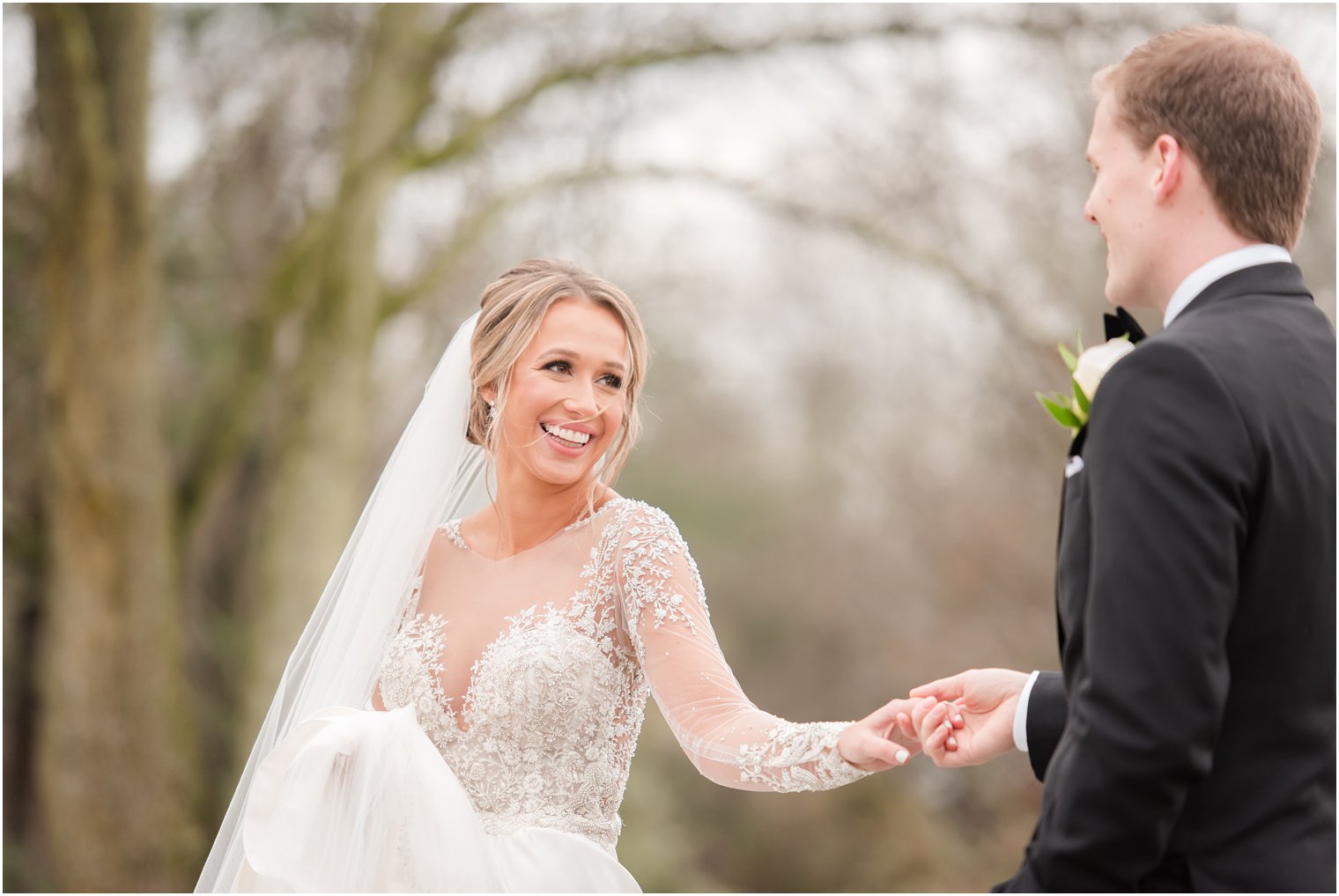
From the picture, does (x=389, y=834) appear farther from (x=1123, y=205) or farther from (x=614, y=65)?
(x=614, y=65)

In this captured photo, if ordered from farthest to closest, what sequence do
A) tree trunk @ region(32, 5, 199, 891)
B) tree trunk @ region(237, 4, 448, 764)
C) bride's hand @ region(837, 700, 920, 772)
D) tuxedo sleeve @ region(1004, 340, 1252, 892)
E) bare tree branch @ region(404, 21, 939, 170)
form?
bare tree branch @ region(404, 21, 939, 170), tree trunk @ region(237, 4, 448, 764), tree trunk @ region(32, 5, 199, 891), bride's hand @ region(837, 700, 920, 772), tuxedo sleeve @ region(1004, 340, 1252, 892)

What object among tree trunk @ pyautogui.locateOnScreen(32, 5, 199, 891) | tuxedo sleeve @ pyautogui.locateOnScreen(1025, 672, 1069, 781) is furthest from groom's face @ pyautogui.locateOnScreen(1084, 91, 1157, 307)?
tree trunk @ pyautogui.locateOnScreen(32, 5, 199, 891)

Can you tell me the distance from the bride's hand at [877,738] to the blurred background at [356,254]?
543cm

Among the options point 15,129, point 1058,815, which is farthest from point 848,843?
point 1058,815

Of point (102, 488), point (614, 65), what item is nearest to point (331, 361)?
point (102, 488)

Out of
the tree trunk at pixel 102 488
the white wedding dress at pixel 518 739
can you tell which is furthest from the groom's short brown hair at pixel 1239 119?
the tree trunk at pixel 102 488

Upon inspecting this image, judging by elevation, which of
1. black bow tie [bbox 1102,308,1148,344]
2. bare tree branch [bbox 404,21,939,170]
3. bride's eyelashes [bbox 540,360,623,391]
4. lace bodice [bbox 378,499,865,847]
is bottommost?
lace bodice [bbox 378,499,865,847]

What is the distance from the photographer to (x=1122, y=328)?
227 cm

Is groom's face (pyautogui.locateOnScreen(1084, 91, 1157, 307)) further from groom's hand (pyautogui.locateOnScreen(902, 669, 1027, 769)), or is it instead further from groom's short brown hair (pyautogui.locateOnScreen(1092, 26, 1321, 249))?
groom's hand (pyautogui.locateOnScreen(902, 669, 1027, 769))

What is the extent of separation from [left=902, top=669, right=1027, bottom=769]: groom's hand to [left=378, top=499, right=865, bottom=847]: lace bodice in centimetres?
35

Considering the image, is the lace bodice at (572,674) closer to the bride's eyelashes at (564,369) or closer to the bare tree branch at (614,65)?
the bride's eyelashes at (564,369)

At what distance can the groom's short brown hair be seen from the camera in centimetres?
195

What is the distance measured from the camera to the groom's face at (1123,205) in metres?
2.01

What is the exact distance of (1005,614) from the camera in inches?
470
